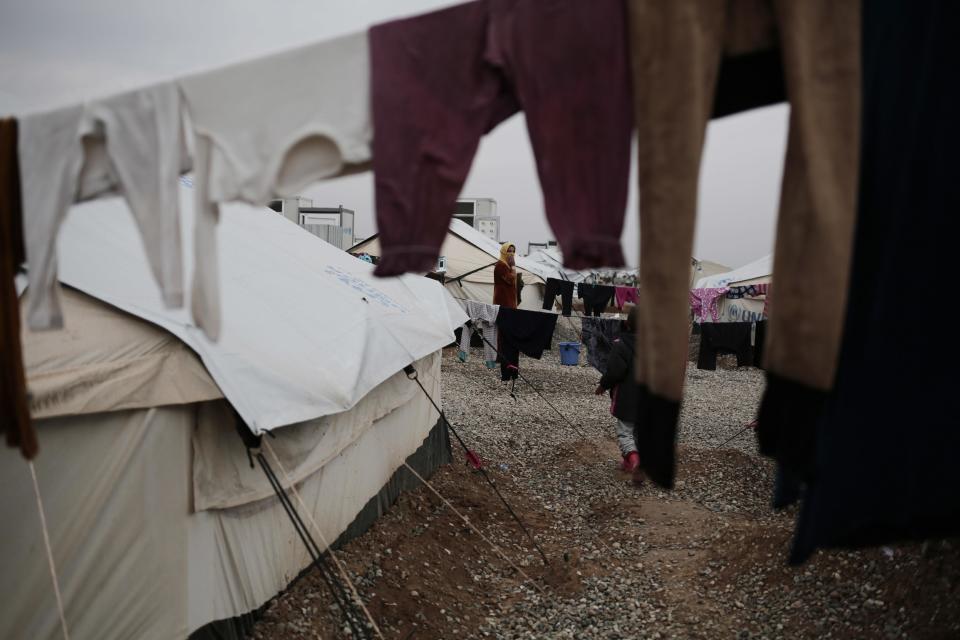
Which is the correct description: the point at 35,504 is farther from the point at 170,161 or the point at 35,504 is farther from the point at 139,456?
the point at 170,161

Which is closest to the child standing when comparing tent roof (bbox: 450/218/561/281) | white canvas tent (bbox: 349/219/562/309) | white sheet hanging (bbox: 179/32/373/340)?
white sheet hanging (bbox: 179/32/373/340)

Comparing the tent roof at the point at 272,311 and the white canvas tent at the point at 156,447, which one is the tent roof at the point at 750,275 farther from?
the white canvas tent at the point at 156,447

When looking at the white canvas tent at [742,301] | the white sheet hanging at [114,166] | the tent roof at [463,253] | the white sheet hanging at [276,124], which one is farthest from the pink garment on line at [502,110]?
the white canvas tent at [742,301]

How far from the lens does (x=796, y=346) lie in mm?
1373

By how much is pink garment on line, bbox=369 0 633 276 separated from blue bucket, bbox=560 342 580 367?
1301 centimetres

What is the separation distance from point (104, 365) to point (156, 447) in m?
0.49

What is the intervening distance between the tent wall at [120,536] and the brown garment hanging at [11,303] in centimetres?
95

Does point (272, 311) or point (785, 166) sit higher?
point (785, 166)

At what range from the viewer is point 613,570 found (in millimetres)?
5098

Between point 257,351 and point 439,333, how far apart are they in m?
3.02

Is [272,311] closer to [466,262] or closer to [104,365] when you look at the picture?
[104,365]

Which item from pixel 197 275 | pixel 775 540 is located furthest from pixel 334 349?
pixel 775 540

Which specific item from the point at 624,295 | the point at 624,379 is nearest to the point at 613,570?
the point at 624,379

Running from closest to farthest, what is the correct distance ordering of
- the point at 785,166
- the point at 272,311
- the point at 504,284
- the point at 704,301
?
the point at 785,166 → the point at 272,311 → the point at 504,284 → the point at 704,301
